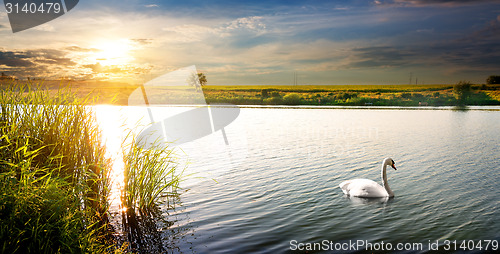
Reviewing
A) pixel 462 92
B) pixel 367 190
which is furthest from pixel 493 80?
pixel 367 190

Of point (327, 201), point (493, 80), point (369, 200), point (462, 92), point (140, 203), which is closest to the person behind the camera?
point (140, 203)

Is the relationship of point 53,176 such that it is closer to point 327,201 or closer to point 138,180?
point 138,180

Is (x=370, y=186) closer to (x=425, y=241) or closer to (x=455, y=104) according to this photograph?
(x=425, y=241)

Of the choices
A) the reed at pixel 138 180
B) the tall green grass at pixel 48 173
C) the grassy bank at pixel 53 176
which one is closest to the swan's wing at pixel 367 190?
the reed at pixel 138 180

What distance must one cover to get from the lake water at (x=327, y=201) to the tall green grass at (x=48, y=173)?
1563 mm

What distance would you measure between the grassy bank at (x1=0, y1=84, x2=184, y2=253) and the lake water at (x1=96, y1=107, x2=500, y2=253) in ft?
4.10

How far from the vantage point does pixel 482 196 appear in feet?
26.5

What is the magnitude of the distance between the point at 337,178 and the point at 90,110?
21.8ft

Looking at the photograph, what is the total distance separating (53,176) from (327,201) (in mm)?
5447

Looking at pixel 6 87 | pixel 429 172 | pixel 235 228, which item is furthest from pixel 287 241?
pixel 429 172

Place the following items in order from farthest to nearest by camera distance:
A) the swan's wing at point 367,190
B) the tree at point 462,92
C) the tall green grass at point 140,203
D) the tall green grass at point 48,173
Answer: the tree at point 462,92 < the swan's wing at point 367,190 < the tall green grass at point 140,203 < the tall green grass at point 48,173

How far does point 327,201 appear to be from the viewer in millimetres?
7707

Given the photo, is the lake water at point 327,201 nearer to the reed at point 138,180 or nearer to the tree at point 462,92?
the reed at point 138,180

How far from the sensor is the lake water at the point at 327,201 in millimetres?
5801
